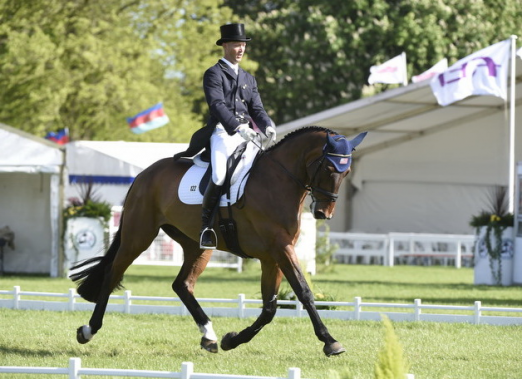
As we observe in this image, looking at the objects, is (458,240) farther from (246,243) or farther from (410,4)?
(246,243)

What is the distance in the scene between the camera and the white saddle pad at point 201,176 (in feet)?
33.6

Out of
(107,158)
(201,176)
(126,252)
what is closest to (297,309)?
(126,252)

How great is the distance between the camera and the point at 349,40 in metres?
40.5

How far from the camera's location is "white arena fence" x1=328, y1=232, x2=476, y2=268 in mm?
29453

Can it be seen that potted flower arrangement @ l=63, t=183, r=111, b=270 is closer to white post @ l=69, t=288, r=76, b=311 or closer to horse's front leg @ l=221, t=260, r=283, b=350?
white post @ l=69, t=288, r=76, b=311

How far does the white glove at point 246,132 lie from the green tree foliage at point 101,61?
1962 cm

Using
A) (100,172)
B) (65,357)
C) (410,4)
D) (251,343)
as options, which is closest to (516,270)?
(100,172)

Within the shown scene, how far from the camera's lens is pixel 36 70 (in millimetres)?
31594

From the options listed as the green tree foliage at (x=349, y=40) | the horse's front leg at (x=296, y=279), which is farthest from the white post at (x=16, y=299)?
the green tree foliage at (x=349, y=40)

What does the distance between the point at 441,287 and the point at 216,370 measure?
40.6ft

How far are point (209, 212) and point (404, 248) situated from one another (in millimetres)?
20884

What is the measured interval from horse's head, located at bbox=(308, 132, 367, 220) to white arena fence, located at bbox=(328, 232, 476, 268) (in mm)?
19553

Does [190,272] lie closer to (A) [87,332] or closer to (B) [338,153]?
(A) [87,332]

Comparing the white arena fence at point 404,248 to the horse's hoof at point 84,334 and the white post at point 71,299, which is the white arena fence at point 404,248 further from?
the horse's hoof at point 84,334
